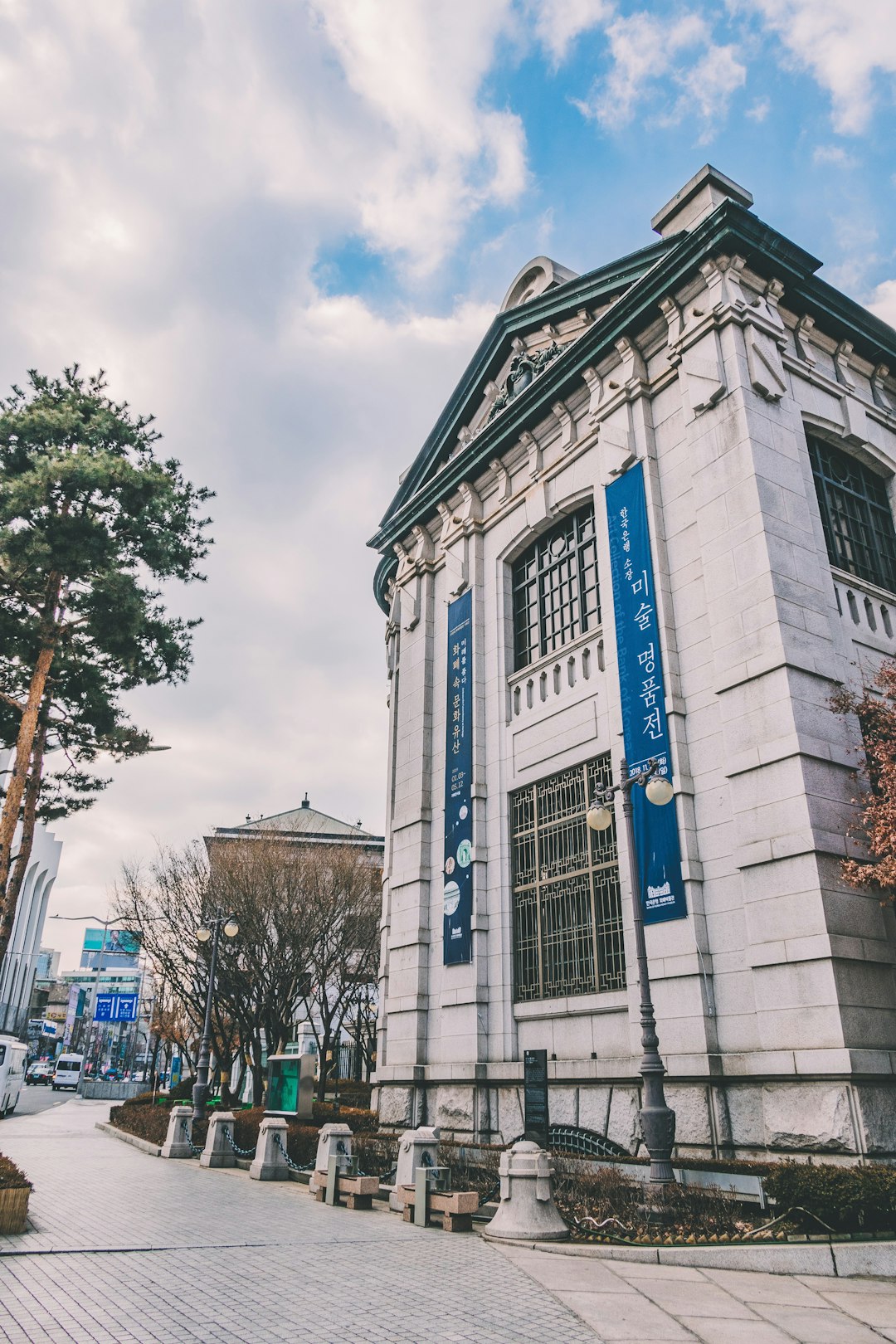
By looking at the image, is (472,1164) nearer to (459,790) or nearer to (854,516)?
(459,790)

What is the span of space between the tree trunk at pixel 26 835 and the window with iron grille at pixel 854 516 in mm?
17434

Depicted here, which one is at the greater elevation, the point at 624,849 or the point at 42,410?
the point at 42,410

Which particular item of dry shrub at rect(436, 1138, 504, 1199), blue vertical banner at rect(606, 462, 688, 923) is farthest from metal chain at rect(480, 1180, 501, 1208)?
blue vertical banner at rect(606, 462, 688, 923)

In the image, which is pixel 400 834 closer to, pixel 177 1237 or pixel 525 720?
pixel 525 720

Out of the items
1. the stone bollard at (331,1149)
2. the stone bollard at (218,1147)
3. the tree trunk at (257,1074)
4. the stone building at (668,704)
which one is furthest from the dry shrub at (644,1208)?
the tree trunk at (257,1074)

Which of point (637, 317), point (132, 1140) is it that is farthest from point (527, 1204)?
point (132, 1140)

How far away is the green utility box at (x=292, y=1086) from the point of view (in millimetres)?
19516

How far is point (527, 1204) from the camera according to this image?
9797 millimetres

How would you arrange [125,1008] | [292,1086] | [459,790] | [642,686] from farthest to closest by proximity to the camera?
[125,1008], [292,1086], [459,790], [642,686]

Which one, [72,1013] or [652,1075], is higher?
[72,1013]

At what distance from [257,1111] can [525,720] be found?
40.2ft

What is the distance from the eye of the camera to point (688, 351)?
15.4 m

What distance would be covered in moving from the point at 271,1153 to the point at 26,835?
29.2 feet

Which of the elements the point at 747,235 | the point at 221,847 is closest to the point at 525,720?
the point at 747,235
